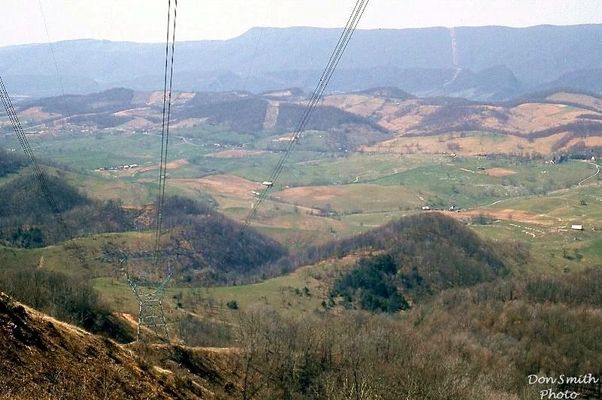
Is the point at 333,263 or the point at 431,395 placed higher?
the point at 431,395

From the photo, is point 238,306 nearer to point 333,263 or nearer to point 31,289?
point 333,263

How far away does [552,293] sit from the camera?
110188mm

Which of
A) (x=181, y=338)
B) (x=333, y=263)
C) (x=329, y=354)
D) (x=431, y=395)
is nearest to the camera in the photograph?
(x=431, y=395)

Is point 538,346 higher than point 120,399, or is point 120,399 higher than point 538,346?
point 120,399

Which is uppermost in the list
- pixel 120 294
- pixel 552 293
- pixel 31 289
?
pixel 31 289

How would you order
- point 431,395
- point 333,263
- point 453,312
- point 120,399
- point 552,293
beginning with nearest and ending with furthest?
point 120,399
point 431,395
point 453,312
point 552,293
point 333,263

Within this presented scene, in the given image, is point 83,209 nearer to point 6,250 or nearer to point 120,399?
point 6,250

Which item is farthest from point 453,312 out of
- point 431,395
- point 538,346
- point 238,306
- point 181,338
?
point 431,395

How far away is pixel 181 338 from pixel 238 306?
109 ft

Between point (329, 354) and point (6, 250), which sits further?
point (6, 250)

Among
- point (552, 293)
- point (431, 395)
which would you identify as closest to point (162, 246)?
point (552, 293)

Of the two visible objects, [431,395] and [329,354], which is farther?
[329,354]

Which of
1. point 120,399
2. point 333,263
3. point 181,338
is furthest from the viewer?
point 333,263

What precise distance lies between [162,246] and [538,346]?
92.0 meters
